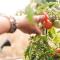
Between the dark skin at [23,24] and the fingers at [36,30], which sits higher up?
the dark skin at [23,24]

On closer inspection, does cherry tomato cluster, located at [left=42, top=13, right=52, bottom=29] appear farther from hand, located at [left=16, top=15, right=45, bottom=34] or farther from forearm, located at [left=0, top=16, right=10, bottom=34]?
forearm, located at [left=0, top=16, right=10, bottom=34]

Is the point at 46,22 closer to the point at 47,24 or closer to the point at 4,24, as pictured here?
the point at 47,24

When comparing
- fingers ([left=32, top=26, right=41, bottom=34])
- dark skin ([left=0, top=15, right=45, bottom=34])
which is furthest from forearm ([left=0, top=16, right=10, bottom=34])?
fingers ([left=32, top=26, right=41, bottom=34])

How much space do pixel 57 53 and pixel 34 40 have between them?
0.52ft

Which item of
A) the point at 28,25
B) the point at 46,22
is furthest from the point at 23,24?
the point at 46,22

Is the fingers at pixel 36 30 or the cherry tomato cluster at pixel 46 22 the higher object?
the cherry tomato cluster at pixel 46 22

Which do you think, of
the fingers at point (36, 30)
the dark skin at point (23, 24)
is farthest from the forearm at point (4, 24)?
the fingers at point (36, 30)

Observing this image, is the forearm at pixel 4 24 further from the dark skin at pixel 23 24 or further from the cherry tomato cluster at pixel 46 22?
the cherry tomato cluster at pixel 46 22

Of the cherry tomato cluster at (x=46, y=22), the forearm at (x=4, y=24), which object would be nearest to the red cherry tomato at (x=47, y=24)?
the cherry tomato cluster at (x=46, y=22)

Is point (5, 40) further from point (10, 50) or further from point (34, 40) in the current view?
point (34, 40)

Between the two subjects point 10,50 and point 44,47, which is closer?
point 44,47

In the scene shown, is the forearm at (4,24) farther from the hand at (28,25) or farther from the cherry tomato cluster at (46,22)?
the cherry tomato cluster at (46,22)

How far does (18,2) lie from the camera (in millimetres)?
1251

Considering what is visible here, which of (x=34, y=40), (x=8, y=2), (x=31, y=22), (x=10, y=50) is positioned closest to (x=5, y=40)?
(x=10, y=50)
